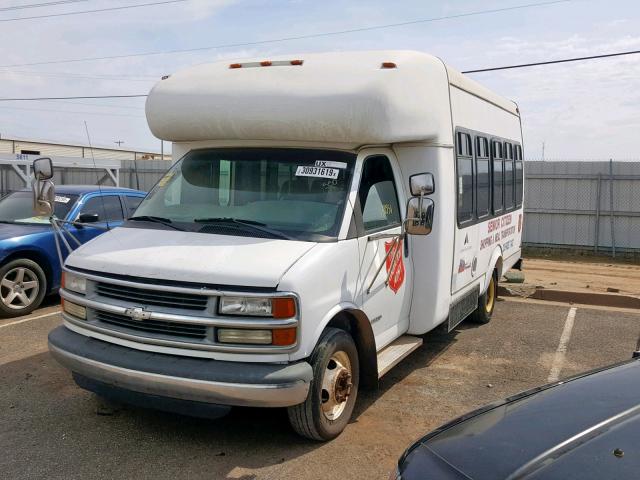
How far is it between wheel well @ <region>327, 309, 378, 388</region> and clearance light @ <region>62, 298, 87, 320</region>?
1721mm

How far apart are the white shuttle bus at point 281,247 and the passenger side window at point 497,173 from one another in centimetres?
175

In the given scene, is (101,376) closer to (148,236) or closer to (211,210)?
(148,236)

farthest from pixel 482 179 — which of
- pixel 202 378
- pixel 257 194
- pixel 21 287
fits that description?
pixel 21 287

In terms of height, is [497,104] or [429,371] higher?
[497,104]

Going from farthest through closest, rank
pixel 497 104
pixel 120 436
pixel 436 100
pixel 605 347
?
pixel 497 104
pixel 605 347
pixel 436 100
pixel 120 436

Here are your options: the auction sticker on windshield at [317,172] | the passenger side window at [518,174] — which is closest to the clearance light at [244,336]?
the auction sticker on windshield at [317,172]

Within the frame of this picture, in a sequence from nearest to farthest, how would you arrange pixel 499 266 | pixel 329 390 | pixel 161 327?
pixel 161 327
pixel 329 390
pixel 499 266

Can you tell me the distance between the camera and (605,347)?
6938 millimetres

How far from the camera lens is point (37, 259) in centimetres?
807

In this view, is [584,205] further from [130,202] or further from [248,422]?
[248,422]

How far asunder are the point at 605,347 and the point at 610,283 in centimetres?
528

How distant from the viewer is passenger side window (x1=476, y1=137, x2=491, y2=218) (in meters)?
6.89

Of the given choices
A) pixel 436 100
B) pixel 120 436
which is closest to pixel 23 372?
pixel 120 436

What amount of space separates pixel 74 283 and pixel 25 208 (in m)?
4.90
